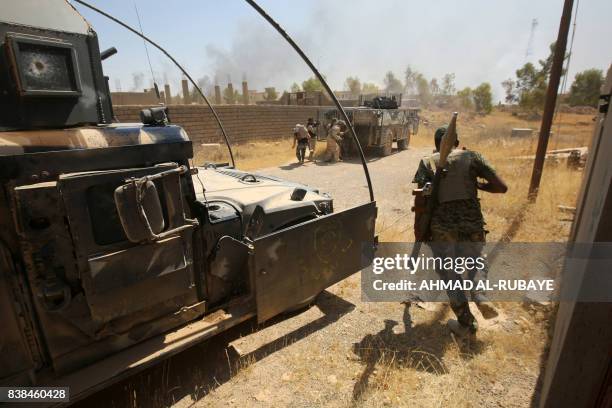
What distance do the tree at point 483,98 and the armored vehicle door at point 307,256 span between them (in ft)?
208

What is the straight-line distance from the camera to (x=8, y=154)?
6.06 ft

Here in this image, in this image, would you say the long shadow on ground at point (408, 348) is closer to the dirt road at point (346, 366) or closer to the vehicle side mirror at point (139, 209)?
the dirt road at point (346, 366)

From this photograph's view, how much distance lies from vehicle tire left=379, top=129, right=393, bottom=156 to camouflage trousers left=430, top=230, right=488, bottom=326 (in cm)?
1180

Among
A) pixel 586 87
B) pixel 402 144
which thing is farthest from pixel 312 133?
pixel 586 87

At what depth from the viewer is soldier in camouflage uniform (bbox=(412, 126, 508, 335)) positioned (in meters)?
3.30

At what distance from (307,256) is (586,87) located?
55591 millimetres

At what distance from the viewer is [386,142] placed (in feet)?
49.8

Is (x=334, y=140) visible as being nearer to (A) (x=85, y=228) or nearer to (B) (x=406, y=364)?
(B) (x=406, y=364)

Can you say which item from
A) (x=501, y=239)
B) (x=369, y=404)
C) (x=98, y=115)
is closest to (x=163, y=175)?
(x=98, y=115)

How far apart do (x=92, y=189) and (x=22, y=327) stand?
2.92 ft

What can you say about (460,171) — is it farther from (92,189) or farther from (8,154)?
(8,154)

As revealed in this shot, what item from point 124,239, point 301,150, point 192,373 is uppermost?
point 124,239

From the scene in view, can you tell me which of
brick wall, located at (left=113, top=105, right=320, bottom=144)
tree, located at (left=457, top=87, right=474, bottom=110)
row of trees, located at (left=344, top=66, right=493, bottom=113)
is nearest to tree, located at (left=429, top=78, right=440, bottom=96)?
row of trees, located at (left=344, top=66, right=493, bottom=113)

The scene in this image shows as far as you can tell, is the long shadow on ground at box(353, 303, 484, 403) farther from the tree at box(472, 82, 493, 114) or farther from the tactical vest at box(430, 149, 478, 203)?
the tree at box(472, 82, 493, 114)
